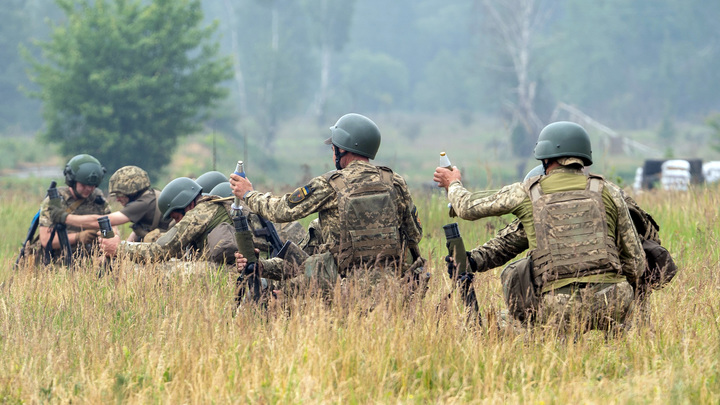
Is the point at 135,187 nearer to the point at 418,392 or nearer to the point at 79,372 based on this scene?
the point at 79,372

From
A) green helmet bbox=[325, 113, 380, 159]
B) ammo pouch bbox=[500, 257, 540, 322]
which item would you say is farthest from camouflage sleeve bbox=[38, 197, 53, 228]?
ammo pouch bbox=[500, 257, 540, 322]

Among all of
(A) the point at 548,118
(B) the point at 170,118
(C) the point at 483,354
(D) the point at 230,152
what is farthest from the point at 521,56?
(C) the point at 483,354

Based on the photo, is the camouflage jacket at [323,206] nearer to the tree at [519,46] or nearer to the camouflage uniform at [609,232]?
the camouflage uniform at [609,232]

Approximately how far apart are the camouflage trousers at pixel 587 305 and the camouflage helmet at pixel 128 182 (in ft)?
17.8

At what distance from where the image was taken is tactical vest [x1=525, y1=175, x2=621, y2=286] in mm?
5008

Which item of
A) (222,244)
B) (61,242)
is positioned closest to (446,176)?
(222,244)

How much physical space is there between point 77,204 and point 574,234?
6.30m

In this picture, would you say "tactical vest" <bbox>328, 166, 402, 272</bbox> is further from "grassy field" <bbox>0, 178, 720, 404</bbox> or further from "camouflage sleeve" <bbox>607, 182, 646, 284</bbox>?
"camouflage sleeve" <bbox>607, 182, 646, 284</bbox>

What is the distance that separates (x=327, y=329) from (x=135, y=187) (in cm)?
501

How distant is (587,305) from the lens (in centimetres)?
504

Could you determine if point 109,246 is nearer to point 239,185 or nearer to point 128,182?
point 128,182

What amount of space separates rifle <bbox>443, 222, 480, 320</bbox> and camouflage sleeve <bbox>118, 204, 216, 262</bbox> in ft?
8.73

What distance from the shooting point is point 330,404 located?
4.20m

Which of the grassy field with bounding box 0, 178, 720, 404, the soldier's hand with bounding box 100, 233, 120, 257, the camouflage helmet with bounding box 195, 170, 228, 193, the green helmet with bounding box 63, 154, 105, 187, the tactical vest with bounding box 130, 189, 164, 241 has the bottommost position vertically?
the grassy field with bounding box 0, 178, 720, 404
